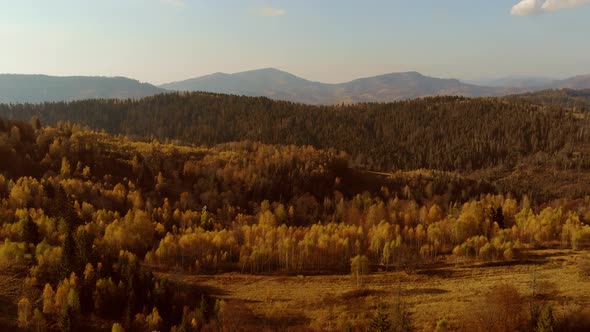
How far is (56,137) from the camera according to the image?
188 meters

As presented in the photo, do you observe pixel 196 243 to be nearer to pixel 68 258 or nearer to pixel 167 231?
pixel 167 231

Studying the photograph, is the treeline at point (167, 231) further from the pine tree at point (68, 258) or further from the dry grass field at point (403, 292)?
the dry grass field at point (403, 292)

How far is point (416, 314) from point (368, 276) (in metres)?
24.4

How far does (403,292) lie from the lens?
99625mm

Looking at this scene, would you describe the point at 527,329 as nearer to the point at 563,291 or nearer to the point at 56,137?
the point at 563,291

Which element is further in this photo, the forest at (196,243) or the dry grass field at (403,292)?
the dry grass field at (403,292)

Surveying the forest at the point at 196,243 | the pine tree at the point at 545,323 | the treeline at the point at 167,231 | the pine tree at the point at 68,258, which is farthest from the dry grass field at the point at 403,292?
the pine tree at the point at 68,258

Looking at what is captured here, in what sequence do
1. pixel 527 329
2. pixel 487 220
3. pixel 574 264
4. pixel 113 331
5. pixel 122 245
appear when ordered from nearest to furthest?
pixel 113 331
pixel 527 329
pixel 574 264
pixel 122 245
pixel 487 220

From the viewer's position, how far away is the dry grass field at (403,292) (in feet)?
281

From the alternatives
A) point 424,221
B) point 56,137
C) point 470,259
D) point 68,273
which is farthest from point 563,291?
point 56,137

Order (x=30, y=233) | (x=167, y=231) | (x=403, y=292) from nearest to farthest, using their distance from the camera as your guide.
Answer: (x=403, y=292) → (x=30, y=233) → (x=167, y=231)

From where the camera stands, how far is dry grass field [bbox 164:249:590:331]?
85.6 meters

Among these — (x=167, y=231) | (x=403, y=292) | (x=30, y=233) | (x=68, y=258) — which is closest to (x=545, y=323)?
(x=403, y=292)

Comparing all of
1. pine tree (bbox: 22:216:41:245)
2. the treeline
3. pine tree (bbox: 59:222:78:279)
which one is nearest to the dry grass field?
the treeline
